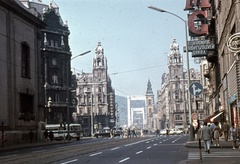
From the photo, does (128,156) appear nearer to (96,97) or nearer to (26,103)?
(26,103)

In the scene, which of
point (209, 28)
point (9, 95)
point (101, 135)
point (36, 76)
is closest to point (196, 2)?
point (209, 28)

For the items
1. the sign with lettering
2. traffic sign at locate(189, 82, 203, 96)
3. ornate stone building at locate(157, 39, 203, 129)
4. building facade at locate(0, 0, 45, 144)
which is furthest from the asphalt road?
ornate stone building at locate(157, 39, 203, 129)

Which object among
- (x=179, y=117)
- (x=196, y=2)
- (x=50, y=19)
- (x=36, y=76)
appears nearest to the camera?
(x=36, y=76)

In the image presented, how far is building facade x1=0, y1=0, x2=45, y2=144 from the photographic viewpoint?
158 feet

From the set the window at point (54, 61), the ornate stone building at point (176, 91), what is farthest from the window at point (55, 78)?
the ornate stone building at point (176, 91)

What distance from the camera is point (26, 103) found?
2126 inches

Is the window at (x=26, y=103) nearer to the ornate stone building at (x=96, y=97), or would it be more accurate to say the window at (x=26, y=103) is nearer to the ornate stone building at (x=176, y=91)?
the ornate stone building at (x=96, y=97)

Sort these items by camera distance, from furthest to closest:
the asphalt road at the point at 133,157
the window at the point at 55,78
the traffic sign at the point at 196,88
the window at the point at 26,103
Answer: the window at the point at 55,78, the window at the point at 26,103, the traffic sign at the point at 196,88, the asphalt road at the point at 133,157

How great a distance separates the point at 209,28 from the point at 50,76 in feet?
168

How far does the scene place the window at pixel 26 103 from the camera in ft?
173

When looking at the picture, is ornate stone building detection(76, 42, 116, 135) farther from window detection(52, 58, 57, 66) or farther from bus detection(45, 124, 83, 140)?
bus detection(45, 124, 83, 140)

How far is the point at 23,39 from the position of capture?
53.9 metres

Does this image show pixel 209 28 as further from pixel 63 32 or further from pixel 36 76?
pixel 63 32

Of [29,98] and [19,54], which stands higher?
[19,54]
